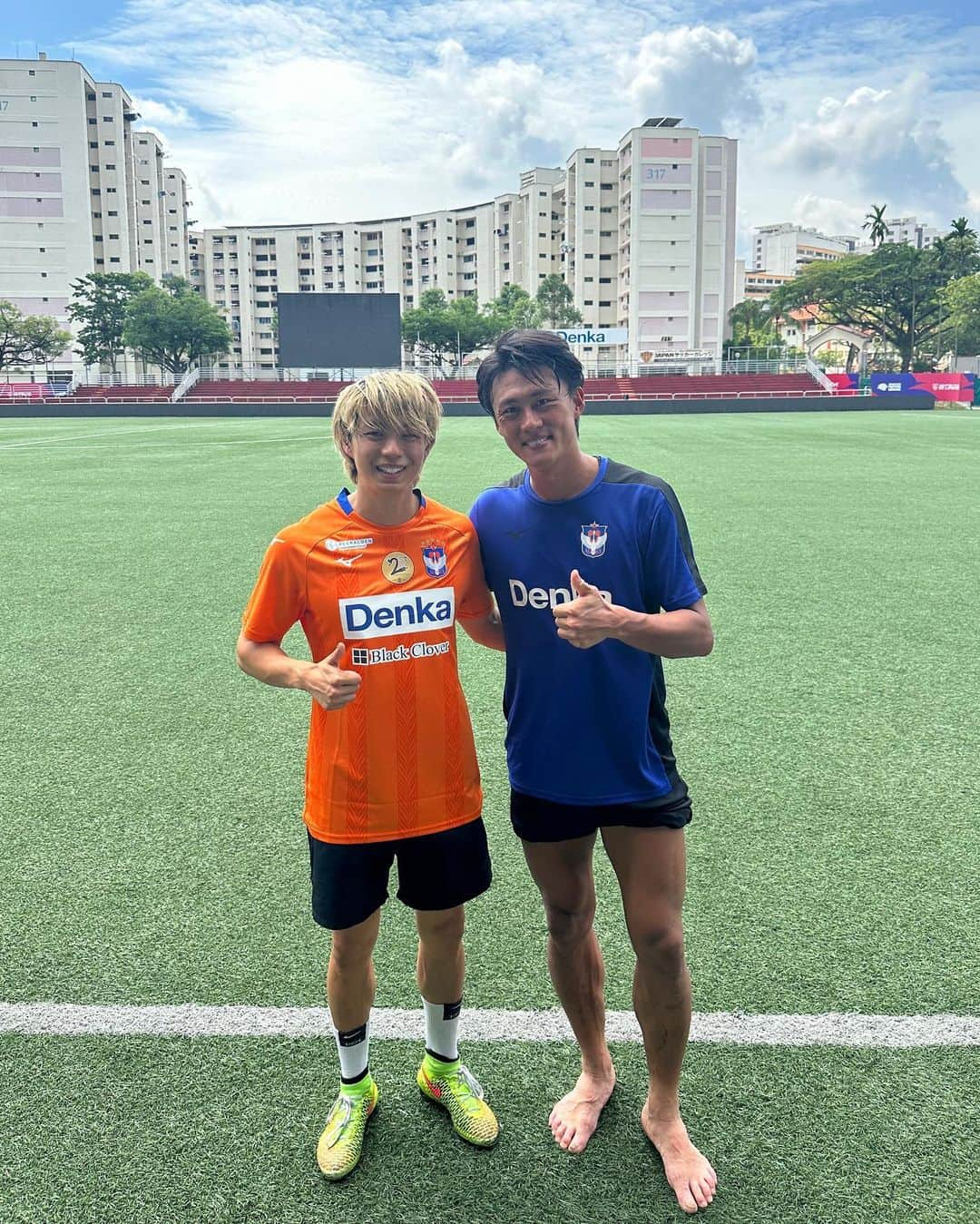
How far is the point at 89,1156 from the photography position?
2.32m

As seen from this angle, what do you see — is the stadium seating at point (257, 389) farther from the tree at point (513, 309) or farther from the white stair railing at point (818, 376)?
the white stair railing at point (818, 376)

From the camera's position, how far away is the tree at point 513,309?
8706cm

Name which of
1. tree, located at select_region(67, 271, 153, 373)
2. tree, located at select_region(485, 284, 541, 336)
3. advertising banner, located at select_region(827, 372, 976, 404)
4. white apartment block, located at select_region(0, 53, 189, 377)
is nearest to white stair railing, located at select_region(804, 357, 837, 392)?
advertising banner, located at select_region(827, 372, 976, 404)

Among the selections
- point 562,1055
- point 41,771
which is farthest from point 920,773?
point 41,771

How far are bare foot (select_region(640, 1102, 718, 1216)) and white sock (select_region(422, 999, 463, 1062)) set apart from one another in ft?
1.68

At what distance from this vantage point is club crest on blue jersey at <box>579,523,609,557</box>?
2234 millimetres

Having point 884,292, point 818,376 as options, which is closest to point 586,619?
point 818,376

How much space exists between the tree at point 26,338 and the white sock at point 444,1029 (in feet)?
246

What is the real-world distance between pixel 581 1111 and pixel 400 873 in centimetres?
76

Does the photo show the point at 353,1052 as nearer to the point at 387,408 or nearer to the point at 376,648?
the point at 376,648

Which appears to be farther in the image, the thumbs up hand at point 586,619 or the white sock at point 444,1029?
the white sock at point 444,1029

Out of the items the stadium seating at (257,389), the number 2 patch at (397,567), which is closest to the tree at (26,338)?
the stadium seating at (257,389)

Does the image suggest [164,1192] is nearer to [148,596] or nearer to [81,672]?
[81,672]

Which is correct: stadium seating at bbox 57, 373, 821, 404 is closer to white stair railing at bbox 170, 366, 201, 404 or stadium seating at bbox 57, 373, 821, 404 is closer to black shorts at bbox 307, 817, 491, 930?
white stair railing at bbox 170, 366, 201, 404
